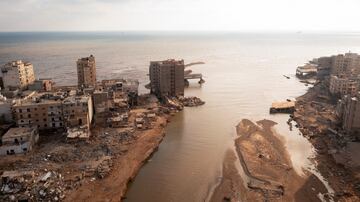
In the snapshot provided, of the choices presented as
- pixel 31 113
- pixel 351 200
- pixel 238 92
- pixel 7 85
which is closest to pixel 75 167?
pixel 31 113

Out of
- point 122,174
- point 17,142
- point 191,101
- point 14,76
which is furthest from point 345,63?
point 14,76

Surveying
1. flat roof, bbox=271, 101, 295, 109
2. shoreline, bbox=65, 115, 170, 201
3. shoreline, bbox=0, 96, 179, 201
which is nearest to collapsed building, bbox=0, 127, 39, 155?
shoreline, bbox=0, 96, 179, 201

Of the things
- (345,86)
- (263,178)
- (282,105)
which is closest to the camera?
(263,178)

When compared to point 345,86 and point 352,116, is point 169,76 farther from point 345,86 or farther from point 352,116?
point 345,86

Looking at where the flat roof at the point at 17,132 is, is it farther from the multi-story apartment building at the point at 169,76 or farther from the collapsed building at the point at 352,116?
the collapsed building at the point at 352,116

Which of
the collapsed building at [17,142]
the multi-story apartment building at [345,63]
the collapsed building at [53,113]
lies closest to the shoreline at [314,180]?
the collapsed building at [53,113]

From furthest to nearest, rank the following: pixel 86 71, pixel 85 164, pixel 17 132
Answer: pixel 86 71 → pixel 17 132 → pixel 85 164
